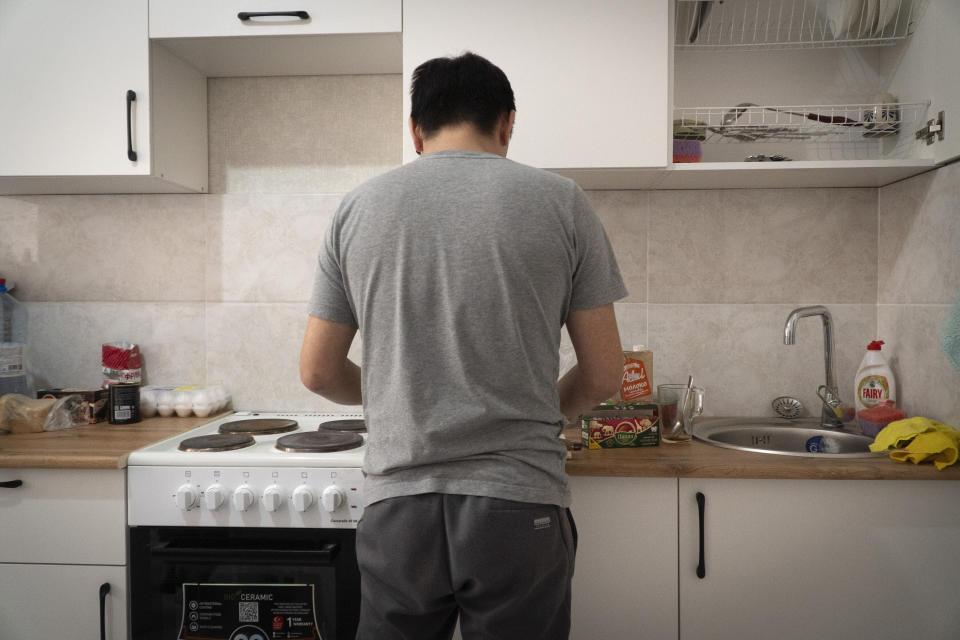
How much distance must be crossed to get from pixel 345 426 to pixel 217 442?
13.8 inches

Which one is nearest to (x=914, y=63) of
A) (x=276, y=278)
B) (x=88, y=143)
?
(x=276, y=278)

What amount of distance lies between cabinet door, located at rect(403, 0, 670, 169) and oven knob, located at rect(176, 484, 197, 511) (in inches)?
42.5

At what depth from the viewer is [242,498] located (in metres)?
1.45

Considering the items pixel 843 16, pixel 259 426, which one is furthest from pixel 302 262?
pixel 843 16

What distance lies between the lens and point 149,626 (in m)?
1.52

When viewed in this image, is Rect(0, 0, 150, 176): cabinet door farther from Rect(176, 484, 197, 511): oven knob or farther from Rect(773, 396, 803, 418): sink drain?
Rect(773, 396, 803, 418): sink drain

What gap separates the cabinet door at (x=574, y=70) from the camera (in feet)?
5.30

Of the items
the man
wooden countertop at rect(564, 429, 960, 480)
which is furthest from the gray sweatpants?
wooden countertop at rect(564, 429, 960, 480)

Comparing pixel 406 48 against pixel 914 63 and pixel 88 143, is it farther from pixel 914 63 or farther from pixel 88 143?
pixel 914 63

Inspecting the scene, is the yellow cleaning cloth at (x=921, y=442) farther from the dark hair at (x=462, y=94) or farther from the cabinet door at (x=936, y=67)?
the dark hair at (x=462, y=94)

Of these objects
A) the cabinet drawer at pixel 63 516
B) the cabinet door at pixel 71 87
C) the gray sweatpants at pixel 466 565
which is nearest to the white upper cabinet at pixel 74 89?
the cabinet door at pixel 71 87

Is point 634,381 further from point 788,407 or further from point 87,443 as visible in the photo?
point 87,443

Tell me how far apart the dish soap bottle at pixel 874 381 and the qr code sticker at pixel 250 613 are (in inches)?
63.3

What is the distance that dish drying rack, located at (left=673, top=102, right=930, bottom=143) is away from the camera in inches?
66.2
